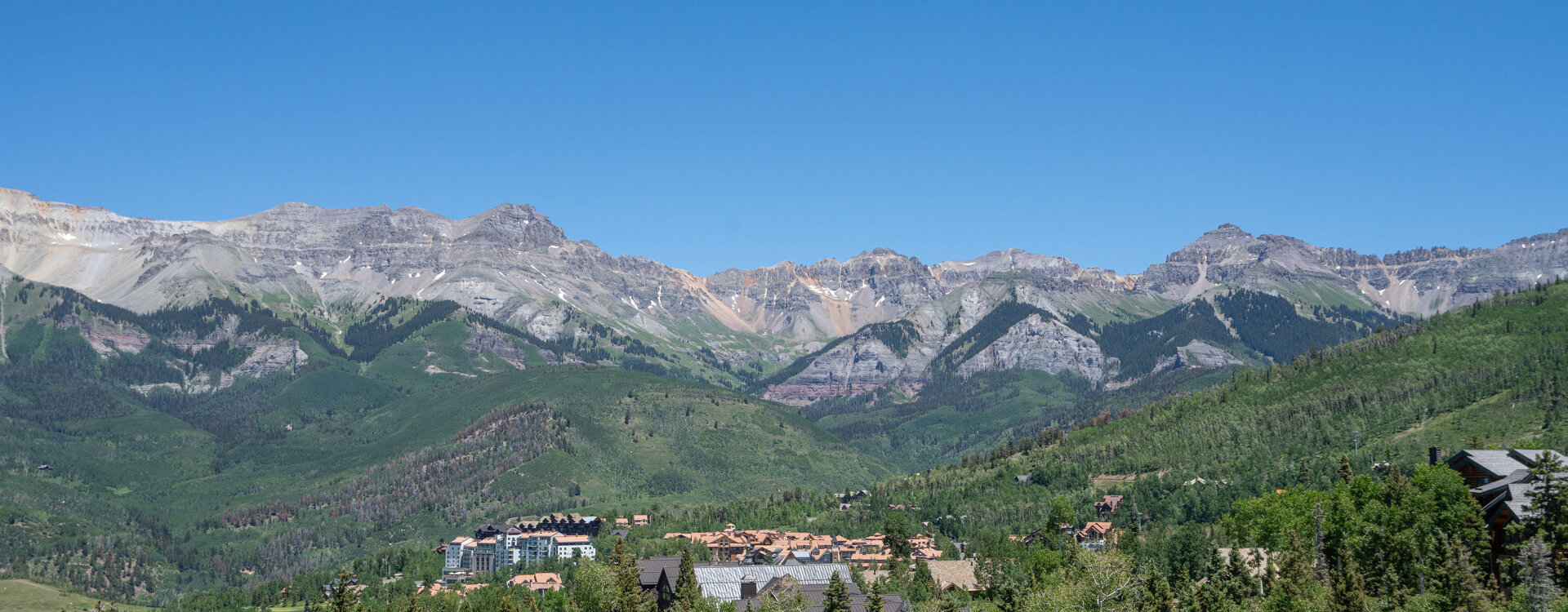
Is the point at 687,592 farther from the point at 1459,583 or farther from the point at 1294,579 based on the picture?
the point at 1459,583

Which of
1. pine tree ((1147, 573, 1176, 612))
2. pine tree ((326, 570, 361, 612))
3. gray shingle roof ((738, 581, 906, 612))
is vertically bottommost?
gray shingle roof ((738, 581, 906, 612))

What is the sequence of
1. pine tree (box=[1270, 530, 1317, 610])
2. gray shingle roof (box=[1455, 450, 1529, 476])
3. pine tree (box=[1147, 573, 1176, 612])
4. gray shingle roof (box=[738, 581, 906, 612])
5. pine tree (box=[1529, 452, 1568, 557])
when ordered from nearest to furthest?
pine tree (box=[1529, 452, 1568, 557])
pine tree (box=[1147, 573, 1176, 612])
pine tree (box=[1270, 530, 1317, 610])
gray shingle roof (box=[1455, 450, 1529, 476])
gray shingle roof (box=[738, 581, 906, 612])

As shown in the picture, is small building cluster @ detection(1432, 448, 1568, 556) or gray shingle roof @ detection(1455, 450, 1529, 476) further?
gray shingle roof @ detection(1455, 450, 1529, 476)

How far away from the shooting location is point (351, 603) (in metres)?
92.1

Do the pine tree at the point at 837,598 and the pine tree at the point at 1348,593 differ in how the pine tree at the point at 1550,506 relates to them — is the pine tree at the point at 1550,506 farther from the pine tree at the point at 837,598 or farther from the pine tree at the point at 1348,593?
the pine tree at the point at 837,598

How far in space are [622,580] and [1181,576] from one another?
5541 cm

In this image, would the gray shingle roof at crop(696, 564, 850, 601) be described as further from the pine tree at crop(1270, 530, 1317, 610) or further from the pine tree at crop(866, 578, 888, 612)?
the pine tree at crop(1270, 530, 1317, 610)

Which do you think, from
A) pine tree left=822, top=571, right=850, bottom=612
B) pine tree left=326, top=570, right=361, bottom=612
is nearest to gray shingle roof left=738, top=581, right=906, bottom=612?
pine tree left=822, top=571, right=850, bottom=612

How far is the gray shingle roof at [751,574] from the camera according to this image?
539 ft

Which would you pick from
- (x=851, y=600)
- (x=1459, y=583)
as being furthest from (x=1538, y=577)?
(x=851, y=600)

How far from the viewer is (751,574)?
172 m

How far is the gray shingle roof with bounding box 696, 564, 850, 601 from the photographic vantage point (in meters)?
164

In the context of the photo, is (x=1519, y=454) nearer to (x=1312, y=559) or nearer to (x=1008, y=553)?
(x=1312, y=559)

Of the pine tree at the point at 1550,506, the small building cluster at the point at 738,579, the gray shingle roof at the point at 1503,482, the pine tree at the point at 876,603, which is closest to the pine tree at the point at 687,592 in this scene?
the small building cluster at the point at 738,579
